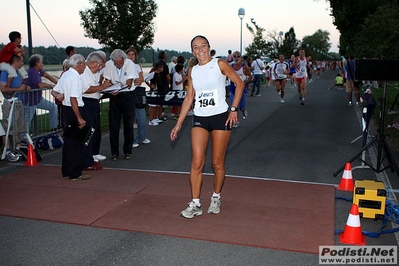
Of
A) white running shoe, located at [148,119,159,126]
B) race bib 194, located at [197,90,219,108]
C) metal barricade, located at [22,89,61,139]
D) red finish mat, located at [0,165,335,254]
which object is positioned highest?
race bib 194, located at [197,90,219,108]

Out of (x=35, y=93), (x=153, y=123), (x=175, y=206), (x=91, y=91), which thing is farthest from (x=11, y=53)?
(x=175, y=206)

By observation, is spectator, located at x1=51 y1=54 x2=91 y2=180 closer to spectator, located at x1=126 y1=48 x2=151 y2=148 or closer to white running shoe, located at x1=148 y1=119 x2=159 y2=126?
spectator, located at x1=126 y1=48 x2=151 y2=148

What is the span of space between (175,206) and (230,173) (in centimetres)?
203

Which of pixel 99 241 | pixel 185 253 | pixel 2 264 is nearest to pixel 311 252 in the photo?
pixel 185 253

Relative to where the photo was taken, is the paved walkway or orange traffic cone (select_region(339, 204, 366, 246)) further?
orange traffic cone (select_region(339, 204, 366, 246))

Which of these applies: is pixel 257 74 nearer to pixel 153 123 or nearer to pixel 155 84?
pixel 155 84

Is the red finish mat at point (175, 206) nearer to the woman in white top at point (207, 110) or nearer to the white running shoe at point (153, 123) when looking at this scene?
the woman in white top at point (207, 110)

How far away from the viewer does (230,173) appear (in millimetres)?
7949

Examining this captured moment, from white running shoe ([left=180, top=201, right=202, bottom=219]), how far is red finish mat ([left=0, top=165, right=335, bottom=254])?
6cm

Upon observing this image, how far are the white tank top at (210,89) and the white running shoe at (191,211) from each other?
114 centimetres

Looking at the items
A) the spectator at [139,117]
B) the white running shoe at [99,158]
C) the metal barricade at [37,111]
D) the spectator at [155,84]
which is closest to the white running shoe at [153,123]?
the spectator at [155,84]

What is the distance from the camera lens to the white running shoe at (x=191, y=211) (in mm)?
5598

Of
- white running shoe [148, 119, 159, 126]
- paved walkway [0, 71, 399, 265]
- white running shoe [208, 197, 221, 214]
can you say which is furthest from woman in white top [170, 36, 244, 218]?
white running shoe [148, 119, 159, 126]

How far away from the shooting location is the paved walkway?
454 centimetres
